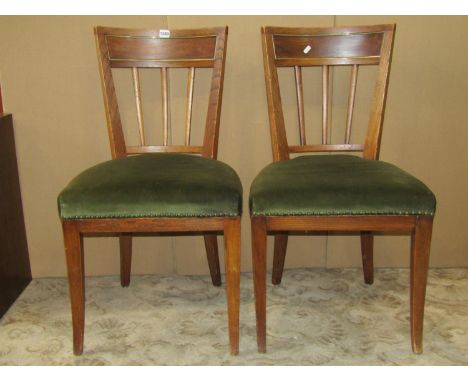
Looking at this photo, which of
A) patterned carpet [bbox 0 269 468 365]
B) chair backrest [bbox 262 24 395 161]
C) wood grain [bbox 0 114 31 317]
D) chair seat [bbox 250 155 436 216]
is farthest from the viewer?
wood grain [bbox 0 114 31 317]

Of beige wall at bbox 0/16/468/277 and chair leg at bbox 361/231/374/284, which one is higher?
beige wall at bbox 0/16/468/277

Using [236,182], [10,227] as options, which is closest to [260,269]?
[236,182]

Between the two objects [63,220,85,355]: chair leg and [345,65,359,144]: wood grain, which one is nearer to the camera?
[63,220,85,355]: chair leg

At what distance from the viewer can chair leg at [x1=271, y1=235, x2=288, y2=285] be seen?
1791mm

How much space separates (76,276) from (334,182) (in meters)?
0.75

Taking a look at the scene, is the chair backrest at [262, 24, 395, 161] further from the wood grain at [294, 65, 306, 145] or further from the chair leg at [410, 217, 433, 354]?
the chair leg at [410, 217, 433, 354]

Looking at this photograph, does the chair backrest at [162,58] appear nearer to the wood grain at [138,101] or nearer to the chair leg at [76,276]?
the wood grain at [138,101]

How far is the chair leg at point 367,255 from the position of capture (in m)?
1.82

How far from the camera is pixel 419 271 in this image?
4.66ft

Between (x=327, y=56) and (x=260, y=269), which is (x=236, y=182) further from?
(x=327, y=56)

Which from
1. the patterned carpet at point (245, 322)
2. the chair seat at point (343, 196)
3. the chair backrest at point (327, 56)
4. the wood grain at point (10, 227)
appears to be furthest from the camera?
the wood grain at point (10, 227)

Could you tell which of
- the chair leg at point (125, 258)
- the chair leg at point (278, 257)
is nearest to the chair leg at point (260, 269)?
the chair leg at point (278, 257)

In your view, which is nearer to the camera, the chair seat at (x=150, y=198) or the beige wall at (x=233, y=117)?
the chair seat at (x=150, y=198)

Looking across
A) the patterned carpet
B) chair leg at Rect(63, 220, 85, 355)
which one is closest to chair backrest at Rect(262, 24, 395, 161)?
the patterned carpet
